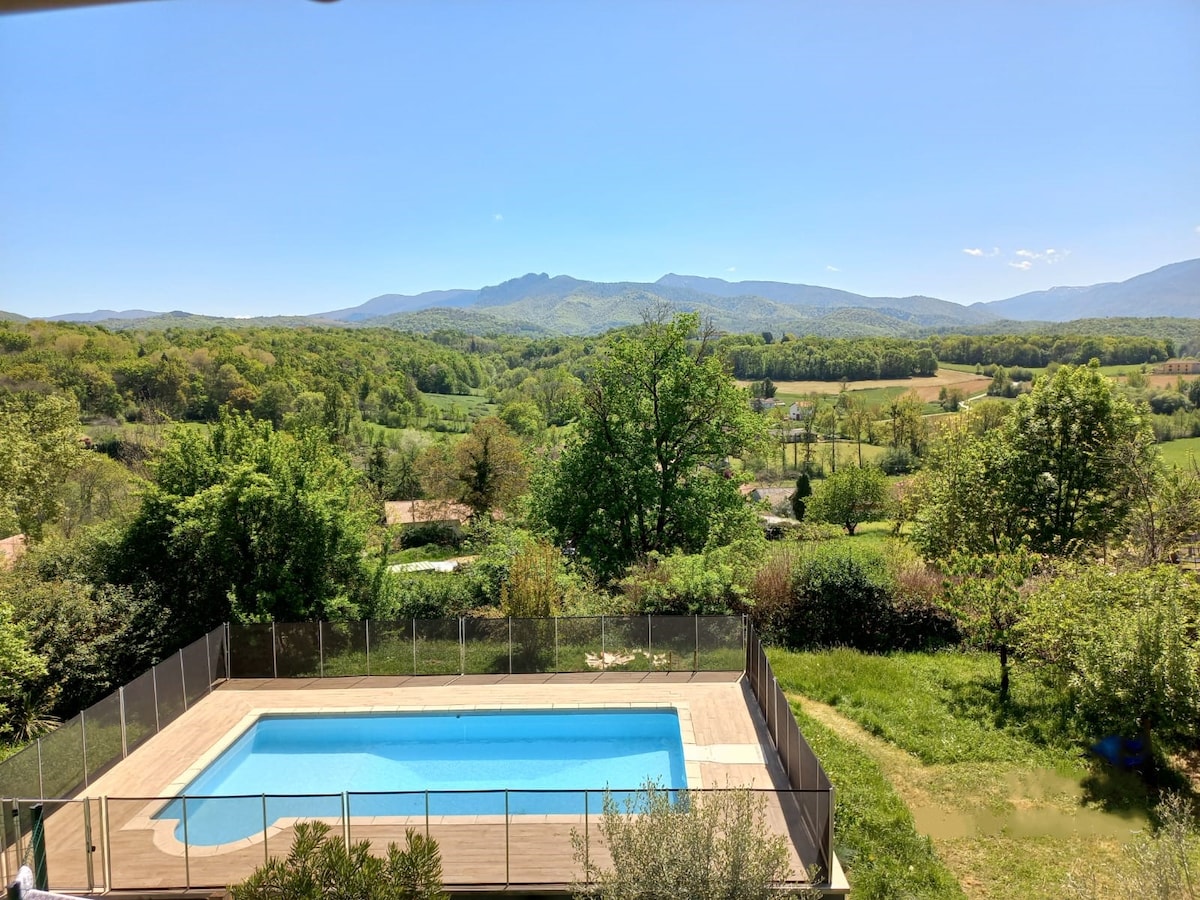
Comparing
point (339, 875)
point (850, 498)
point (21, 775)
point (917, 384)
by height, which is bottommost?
point (850, 498)

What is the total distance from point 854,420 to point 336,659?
242 ft

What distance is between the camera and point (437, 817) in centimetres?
987

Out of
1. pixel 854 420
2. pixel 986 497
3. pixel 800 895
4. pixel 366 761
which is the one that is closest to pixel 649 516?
pixel 986 497

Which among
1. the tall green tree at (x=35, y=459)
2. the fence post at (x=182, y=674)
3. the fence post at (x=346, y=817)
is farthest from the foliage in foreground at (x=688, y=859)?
the tall green tree at (x=35, y=459)

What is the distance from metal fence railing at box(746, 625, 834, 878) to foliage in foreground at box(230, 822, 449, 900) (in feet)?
13.9

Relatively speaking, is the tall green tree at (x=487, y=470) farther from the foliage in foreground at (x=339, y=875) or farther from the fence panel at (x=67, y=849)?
the foliage in foreground at (x=339, y=875)

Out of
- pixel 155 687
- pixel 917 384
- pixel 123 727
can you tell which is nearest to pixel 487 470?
pixel 155 687

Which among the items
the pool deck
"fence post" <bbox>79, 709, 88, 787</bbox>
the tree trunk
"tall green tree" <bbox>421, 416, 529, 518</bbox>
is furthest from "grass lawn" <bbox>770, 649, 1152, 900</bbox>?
"tall green tree" <bbox>421, 416, 529, 518</bbox>

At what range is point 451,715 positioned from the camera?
1513 cm

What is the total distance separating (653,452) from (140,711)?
Answer: 1426cm

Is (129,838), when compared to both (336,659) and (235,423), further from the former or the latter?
(235,423)

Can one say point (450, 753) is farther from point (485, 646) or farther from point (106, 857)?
point (106, 857)

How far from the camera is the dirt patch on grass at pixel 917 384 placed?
112 meters

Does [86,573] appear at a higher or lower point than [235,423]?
lower
